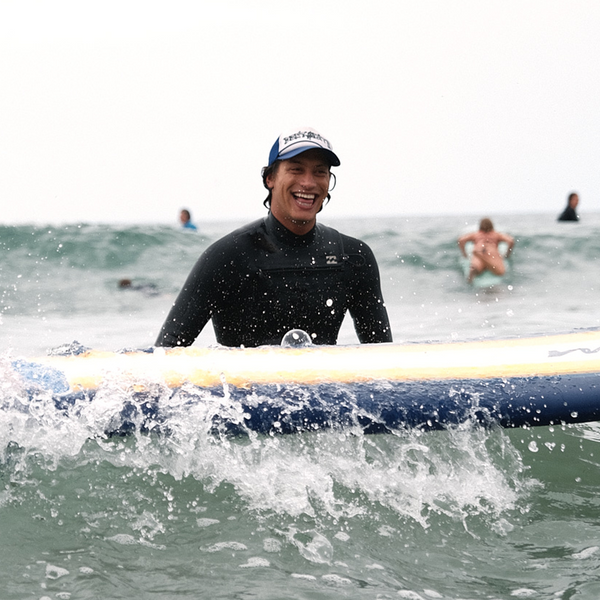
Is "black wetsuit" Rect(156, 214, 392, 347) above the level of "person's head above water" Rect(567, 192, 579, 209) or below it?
below

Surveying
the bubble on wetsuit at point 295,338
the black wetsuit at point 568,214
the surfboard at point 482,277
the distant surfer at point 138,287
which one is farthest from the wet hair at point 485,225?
the bubble on wetsuit at point 295,338

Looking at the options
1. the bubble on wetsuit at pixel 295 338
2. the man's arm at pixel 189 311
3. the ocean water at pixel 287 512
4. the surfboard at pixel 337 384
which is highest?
the man's arm at pixel 189 311

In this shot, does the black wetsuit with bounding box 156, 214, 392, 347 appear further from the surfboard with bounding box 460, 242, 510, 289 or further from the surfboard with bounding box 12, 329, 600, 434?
the surfboard with bounding box 460, 242, 510, 289

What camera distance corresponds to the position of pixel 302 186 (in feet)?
9.80

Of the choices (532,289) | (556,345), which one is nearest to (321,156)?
(556,345)

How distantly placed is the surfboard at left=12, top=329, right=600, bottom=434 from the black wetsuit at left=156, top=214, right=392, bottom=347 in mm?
356

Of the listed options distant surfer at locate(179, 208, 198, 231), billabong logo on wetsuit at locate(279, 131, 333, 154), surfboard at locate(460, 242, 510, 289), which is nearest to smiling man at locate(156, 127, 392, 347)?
billabong logo on wetsuit at locate(279, 131, 333, 154)

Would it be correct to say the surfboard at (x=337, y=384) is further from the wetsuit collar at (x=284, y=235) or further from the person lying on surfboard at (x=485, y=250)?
the person lying on surfboard at (x=485, y=250)

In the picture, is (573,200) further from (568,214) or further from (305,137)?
(305,137)

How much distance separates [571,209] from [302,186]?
1467 centimetres

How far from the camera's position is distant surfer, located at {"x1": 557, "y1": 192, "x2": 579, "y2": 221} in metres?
15.8

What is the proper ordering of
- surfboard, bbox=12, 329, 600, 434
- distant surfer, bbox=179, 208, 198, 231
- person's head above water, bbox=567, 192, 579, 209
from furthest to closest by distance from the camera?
1. person's head above water, bbox=567, 192, 579, 209
2. distant surfer, bbox=179, 208, 198, 231
3. surfboard, bbox=12, 329, 600, 434

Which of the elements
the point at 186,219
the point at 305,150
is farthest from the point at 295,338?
the point at 186,219

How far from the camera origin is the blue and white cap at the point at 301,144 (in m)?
2.91
